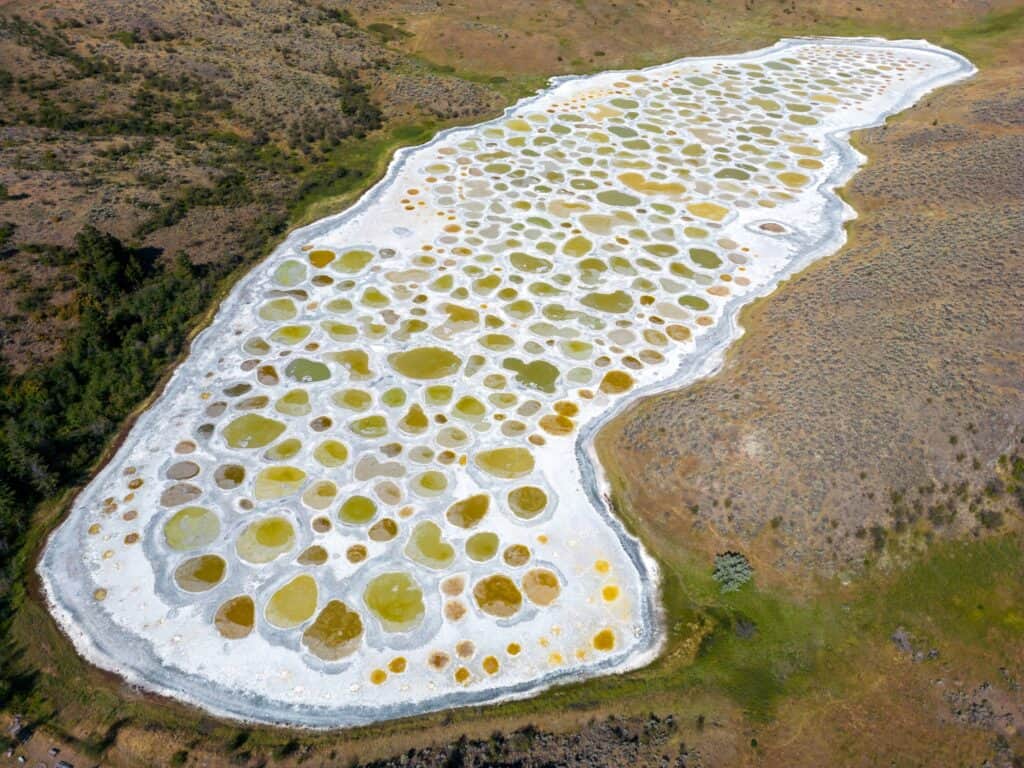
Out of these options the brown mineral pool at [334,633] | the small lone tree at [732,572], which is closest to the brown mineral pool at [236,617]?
the brown mineral pool at [334,633]

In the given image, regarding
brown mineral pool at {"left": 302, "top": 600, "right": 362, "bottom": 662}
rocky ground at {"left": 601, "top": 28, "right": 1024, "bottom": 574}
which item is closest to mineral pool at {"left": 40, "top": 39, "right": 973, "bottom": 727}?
brown mineral pool at {"left": 302, "top": 600, "right": 362, "bottom": 662}

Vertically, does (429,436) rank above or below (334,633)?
above

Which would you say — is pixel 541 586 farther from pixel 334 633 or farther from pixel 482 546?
pixel 334 633

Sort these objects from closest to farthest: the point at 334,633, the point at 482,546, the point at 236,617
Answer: the point at 334,633
the point at 236,617
the point at 482,546

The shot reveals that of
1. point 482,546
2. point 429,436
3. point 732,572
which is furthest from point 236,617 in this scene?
point 732,572

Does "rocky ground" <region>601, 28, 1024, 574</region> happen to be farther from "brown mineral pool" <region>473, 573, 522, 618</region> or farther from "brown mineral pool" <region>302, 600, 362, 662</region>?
"brown mineral pool" <region>302, 600, 362, 662</region>

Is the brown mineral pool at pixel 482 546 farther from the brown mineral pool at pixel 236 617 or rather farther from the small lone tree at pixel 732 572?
the small lone tree at pixel 732 572
